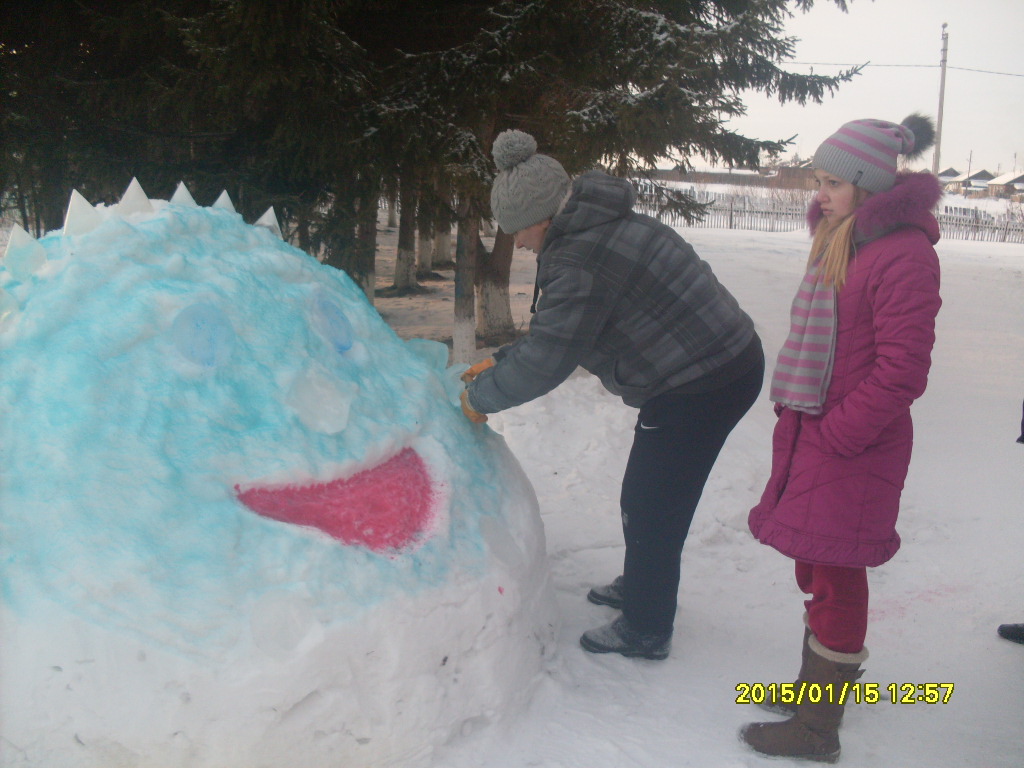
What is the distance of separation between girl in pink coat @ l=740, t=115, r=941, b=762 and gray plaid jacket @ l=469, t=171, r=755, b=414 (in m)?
Answer: 0.25

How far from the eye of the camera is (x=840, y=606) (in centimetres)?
214

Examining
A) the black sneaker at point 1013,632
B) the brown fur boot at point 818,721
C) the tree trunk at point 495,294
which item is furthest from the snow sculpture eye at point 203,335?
the tree trunk at point 495,294

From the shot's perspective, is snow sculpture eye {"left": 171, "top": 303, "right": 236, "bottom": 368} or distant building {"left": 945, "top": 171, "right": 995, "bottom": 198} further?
distant building {"left": 945, "top": 171, "right": 995, "bottom": 198}

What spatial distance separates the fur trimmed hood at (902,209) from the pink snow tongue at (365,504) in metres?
1.36

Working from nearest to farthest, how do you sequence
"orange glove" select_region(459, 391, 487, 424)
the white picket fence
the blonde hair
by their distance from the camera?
the blonde hair
"orange glove" select_region(459, 391, 487, 424)
the white picket fence

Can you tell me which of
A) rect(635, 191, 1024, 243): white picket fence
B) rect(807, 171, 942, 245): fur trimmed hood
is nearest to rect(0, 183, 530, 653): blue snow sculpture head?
rect(807, 171, 942, 245): fur trimmed hood

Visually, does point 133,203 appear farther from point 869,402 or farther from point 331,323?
point 869,402

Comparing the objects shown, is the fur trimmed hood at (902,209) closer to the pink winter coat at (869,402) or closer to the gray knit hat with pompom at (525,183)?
the pink winter coat at (869,402)

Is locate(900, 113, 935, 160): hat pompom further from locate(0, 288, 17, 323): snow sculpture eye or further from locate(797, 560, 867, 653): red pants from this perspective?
locate(0, 288, 17, 323): snow sculpture eye

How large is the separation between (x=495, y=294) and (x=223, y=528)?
6727 mm

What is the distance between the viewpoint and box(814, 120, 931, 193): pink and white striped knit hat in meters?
2.04

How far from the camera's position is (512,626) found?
2217 mm

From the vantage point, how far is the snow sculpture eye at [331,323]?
2264mm

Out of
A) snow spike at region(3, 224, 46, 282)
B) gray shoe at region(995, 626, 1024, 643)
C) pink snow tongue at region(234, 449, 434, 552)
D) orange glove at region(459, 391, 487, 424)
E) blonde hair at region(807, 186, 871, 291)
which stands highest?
blonde hair at region(807, 186, 871, 291)
